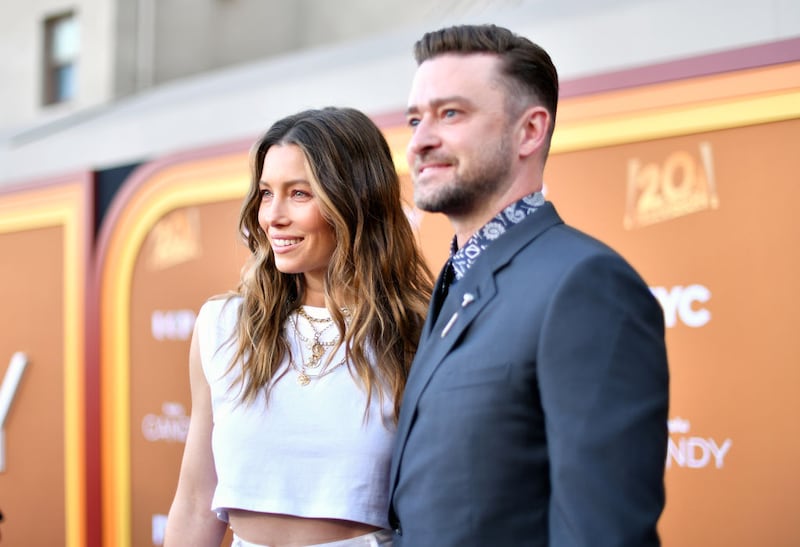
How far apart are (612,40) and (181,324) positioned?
207 cm

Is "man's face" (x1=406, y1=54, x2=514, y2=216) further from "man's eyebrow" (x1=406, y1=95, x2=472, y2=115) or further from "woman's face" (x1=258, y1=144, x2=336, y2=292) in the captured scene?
"woman's face" (x1=258, y1=144, x2=336, y2=292)

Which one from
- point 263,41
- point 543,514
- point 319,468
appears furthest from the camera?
point 263,41

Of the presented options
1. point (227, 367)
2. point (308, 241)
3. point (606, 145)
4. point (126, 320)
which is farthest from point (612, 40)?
point (126, 320)

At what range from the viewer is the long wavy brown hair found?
1.81 meters

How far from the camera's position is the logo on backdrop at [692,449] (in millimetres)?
2438

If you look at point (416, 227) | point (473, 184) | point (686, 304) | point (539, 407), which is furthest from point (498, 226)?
point (416, 227)

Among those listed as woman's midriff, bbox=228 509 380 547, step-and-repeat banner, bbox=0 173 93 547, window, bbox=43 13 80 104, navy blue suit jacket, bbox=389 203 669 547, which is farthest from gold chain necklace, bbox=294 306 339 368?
window, bbox=43 13 80 104

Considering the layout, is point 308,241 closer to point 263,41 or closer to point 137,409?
point 137,409

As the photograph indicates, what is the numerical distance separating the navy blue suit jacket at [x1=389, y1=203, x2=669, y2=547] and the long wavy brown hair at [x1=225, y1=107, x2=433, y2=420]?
360mm

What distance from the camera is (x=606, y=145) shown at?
2.70 metres

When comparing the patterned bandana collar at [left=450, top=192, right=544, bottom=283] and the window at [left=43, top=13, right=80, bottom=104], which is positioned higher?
the window at [left=43, top=13, right=80, bottom=104]

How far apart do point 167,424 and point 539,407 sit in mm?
2816

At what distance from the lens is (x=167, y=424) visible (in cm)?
381

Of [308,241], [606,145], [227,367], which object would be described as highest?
[606,145]
